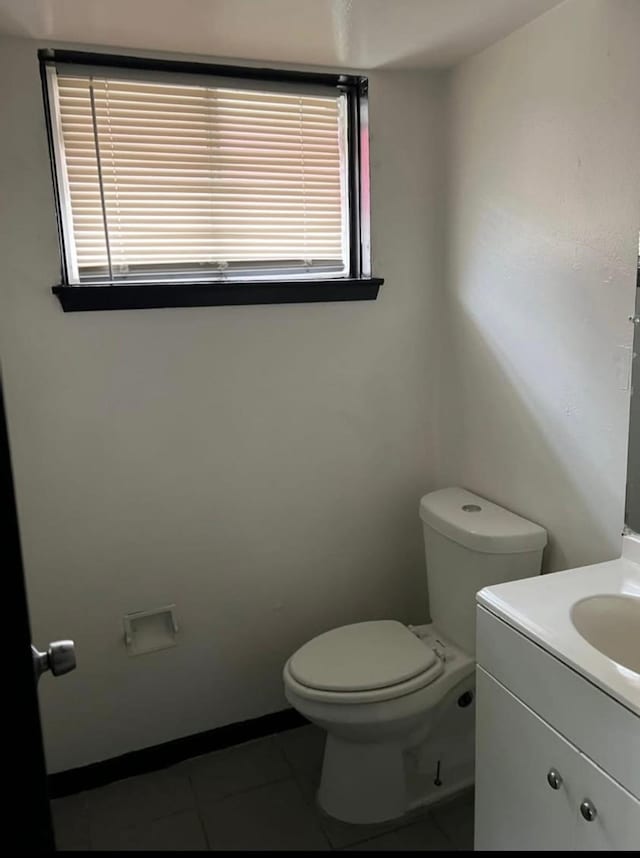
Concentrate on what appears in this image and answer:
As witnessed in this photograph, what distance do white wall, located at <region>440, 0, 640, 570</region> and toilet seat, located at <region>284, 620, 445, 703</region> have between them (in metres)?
0.46

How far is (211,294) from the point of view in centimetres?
193

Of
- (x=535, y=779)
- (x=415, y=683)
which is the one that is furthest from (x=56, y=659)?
(x=415, y=683)

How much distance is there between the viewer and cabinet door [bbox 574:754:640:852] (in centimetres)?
110

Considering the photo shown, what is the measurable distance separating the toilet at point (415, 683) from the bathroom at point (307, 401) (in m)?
0.07

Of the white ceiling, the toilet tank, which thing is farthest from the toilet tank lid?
the white ceiling

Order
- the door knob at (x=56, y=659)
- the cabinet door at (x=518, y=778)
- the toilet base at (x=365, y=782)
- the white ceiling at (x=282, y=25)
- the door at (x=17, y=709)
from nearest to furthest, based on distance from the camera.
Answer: the door at (x=17, y=709) → the door knob at (x=56, y=659) → the cabinet door at (x=518, y=778) → the white ceiling at (x=282, y=25) → the toilet base at (x=365, y=782)

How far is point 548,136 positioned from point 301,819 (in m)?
1.91

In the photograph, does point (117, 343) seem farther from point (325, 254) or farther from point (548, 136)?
point (548, 136)

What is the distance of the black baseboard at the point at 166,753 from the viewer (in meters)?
2.02

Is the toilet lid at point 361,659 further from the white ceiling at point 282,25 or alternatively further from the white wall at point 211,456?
the white ceiling at point 282,25

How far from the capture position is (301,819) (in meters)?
1.89

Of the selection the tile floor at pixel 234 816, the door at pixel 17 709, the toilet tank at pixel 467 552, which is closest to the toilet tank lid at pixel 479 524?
the toilet tank at pixel 467 552

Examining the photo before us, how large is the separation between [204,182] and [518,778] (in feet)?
5.52

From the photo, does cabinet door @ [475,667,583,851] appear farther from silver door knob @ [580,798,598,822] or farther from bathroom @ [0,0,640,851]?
bathroom @ [0,0,640,851]
